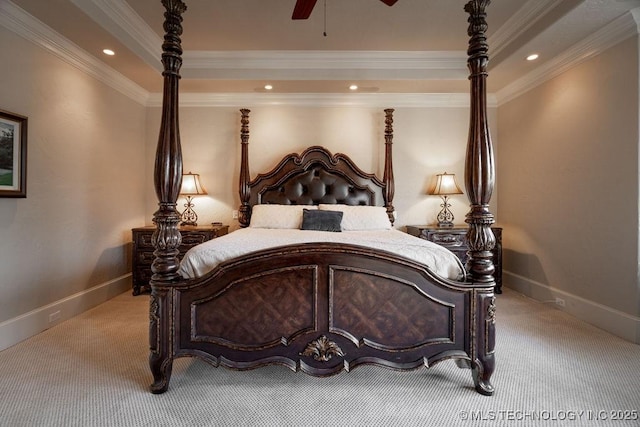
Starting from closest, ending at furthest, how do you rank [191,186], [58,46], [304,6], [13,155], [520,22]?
[304,6] → [13,155] → [58,46] → [520,22] → [191,186]

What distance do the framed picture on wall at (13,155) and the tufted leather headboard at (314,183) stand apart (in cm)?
207

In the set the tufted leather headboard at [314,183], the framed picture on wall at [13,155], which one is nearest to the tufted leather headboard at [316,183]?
the tufted leather headboard at [314,183]

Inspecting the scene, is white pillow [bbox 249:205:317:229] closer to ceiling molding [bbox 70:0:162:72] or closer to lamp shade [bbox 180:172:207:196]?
lamp shade [bbox 180:172:207:196]

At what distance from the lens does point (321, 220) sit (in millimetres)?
3438

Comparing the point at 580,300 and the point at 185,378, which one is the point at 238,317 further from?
the point at 580,300

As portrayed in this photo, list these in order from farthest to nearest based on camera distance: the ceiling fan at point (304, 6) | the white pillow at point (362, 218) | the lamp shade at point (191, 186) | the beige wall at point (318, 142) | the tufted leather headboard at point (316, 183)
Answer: the beige wall at point (318, 142) < the tufted leather headboard at point (316, 183) < the lamp shade at point (191, 186) < the white pillow at point (362, 218) < the ceiling fan at point (304, 6)

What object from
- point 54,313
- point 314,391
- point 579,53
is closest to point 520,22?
point 579,53

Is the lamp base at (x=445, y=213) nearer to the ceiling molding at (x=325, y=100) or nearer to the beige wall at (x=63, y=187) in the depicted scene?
the ceiling molding at (x=325, y=100)

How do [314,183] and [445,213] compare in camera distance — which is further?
[445,213]

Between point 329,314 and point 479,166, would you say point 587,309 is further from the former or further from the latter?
point 329,314

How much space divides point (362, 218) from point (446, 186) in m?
1.30

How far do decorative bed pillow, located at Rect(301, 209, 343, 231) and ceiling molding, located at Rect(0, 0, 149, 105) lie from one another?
271 cm

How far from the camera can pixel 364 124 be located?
432 centimetres

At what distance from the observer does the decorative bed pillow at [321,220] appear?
339 centimetres
